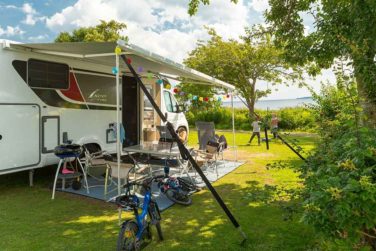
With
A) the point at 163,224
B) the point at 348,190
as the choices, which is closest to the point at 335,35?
the point at 348,190

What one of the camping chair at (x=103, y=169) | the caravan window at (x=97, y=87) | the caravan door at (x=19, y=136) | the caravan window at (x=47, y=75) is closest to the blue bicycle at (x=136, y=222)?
the camping chair at (x=103, y=169)

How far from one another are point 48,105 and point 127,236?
359 cm

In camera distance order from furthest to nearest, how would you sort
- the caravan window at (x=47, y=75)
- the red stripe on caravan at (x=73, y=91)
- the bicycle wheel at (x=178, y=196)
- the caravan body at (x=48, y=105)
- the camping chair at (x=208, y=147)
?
the camping chair at (x=208, y=147) < the red stripe on caravan at (x=73, y=91) < the caravan window at (x=47, y=75) < the caravan body at (x=48, y=105) < the bicycle wheel at (x=178, y=196)

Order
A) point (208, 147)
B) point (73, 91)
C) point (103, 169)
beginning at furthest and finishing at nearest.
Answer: point (103, 169) < point (208, 147) < point (73, 91)

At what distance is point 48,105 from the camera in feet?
19.0

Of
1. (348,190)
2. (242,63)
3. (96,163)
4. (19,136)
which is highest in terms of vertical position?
(242,63)

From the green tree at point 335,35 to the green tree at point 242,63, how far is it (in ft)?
44.4

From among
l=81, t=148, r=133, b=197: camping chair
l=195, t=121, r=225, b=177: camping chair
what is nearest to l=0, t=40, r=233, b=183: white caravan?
l=81, t=148, r=133, b=197: camping chair

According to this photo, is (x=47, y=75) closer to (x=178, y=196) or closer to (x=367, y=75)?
(x=178, y=196)

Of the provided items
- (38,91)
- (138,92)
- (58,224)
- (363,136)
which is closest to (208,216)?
(58,224)

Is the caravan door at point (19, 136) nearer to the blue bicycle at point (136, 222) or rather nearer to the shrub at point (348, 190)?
the blue bicycle at point (136, 222)

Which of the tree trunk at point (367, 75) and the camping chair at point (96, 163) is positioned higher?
the tree trunk at point (367, 75)

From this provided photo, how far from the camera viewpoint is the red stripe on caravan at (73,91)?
6.14 metres

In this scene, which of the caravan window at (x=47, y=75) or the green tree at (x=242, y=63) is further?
the green tree at (x=242, y=63)
